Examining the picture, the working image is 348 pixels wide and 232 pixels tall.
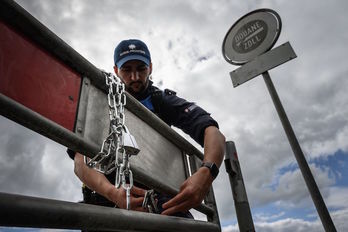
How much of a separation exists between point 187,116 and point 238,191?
61 cm

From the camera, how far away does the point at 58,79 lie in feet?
2.34

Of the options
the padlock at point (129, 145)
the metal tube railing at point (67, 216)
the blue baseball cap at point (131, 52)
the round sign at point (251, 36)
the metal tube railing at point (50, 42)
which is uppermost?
the round sign at point (251, 36)

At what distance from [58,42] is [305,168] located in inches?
71.5

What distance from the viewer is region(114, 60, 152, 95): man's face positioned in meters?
1.74

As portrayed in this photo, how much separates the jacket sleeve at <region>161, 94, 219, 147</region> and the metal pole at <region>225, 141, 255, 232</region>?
0.31 m

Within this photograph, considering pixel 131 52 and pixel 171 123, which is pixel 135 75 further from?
pixel 171 123

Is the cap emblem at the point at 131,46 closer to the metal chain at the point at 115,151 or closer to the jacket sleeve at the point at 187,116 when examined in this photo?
the jacket sleeve at the point at 187,116

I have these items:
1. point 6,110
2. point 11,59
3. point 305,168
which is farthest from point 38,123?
point 305,168

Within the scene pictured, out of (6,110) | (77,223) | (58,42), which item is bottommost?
(77,223)

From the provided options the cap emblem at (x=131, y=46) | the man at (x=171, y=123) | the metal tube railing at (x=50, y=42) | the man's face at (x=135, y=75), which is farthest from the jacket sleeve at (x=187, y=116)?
the metal tube railing at (x=50, y=42)

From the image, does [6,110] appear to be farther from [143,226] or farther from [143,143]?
[143,143]

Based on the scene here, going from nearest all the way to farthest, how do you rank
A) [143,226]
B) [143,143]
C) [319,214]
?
1. [143,226]
2. [143,143]
3. [319,214]

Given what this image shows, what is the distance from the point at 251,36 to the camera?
249 centimetres

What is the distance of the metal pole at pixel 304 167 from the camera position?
1645 millimetres
